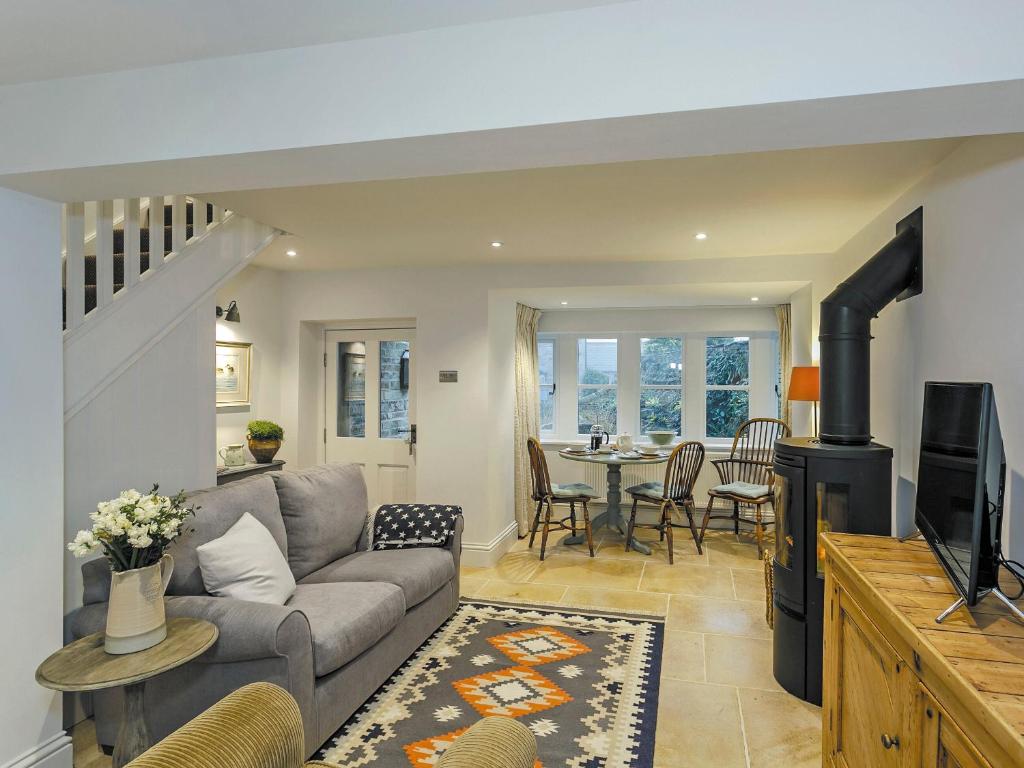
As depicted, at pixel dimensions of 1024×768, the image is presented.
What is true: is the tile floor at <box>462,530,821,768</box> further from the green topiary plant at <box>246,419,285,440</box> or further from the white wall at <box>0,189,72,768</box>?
the white wall at <box>0,189,72,768</box>

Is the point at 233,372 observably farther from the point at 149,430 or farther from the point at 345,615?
the point at 345,615

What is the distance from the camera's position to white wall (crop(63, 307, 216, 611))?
2660mm

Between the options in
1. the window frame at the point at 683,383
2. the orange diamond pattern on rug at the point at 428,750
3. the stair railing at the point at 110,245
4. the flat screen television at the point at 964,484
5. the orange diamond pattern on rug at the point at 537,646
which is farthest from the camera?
the window frame at the point at 683,383

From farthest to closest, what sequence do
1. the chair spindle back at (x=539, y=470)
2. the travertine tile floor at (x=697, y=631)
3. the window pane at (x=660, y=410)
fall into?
the window pane at (x=660, y=410) → the chair spindle back at (x=539, y=470) → the travertine tile floor at (x=697, y=631)

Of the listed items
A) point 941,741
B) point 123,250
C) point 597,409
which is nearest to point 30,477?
point 123,250

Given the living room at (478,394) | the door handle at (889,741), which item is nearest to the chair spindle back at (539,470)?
the living room at (478,394)

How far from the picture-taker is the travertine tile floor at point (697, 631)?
252cm

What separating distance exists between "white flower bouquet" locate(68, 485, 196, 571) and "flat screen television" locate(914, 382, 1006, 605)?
90.8 inches

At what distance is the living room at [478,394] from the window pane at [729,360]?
1.12 m

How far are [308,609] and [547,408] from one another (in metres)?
4.47

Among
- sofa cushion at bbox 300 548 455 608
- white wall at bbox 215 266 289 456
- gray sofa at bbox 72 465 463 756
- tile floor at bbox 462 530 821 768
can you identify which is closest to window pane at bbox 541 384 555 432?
tile floor at bbox 462 530 821 768

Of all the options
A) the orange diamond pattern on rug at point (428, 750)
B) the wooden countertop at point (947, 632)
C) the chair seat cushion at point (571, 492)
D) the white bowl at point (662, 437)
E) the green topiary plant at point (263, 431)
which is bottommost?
the orange diamond pattern on rug at point (428, 750)

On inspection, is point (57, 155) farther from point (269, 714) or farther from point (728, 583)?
point (728, 583)

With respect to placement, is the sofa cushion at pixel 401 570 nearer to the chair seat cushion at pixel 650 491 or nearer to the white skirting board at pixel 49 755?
the white skirting board at pixel 49 755
